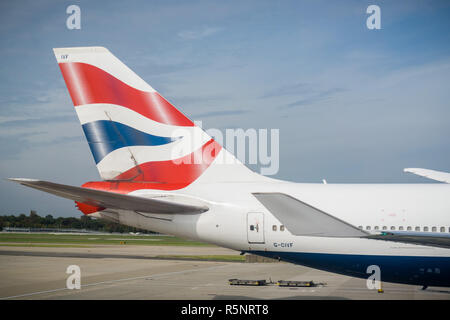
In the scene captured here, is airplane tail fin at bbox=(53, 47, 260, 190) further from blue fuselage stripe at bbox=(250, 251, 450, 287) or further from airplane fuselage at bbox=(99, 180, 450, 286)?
blue fuselage stripe at bbox=(250, 251, 450, 287)

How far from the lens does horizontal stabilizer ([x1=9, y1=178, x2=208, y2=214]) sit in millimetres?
10961

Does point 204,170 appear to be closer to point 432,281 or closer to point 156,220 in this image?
point 156,220

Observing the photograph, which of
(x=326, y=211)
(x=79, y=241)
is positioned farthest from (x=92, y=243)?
(x=326, y=211)

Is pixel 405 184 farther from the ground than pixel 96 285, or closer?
farther from the ground

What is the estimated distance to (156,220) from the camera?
1378cm

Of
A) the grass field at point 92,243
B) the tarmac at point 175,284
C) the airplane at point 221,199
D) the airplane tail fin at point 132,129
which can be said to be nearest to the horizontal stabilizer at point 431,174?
the airplane at point 221,199

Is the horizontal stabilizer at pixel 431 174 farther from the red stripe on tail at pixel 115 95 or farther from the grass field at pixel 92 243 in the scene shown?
the grass field at pixel 92 243

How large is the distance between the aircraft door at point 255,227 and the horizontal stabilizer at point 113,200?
141cm

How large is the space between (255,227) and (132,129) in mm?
4928

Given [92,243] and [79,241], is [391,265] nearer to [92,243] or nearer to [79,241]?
[92,243]

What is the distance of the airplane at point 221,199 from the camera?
12.7 metres
